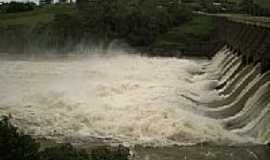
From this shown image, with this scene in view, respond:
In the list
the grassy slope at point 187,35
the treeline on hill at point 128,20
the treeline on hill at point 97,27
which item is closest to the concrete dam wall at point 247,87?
the grassy slope at point 187,35

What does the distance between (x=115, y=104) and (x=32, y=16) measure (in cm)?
4867

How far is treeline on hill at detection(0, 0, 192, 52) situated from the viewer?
61.2 metres

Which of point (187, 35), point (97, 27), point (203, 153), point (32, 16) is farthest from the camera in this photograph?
point (32, 16)

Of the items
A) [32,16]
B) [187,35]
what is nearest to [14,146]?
[187,35]

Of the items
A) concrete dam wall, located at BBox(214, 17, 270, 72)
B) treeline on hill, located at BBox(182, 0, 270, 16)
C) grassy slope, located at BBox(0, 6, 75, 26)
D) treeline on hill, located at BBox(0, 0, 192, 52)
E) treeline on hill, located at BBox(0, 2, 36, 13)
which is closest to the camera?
concrete dam wall, located at BBox(214, 17, 270, 72)

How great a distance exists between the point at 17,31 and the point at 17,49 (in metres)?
3.96

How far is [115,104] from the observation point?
81.8 feet

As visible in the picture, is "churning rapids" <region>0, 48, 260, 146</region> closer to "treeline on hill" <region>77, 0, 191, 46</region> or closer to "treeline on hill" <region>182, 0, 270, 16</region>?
"treeline on hill" <region>77, 0, 191, 46</region>

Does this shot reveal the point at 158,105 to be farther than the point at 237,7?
No

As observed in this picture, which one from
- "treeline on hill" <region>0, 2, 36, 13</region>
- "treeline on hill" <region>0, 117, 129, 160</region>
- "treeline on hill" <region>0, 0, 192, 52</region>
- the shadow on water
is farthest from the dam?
"treeline on hill" <region>0, 2, 36, 13</region>

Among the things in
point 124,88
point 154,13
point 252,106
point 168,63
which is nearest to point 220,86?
point 124,88

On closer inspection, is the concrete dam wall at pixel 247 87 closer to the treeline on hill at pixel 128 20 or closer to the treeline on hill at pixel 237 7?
the treeline on hill at pixel 128 20

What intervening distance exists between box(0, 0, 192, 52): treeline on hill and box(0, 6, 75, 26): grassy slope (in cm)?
230

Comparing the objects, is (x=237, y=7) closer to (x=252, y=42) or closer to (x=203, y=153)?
(x=252, y=42)
